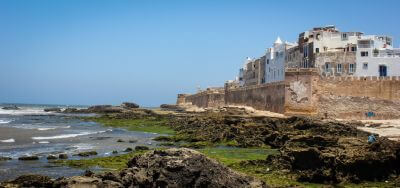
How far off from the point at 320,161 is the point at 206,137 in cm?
1387

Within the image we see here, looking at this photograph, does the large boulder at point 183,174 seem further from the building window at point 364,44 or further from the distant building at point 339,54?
the building window at point 364,44

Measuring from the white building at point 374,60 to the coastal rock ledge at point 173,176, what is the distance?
147 feet

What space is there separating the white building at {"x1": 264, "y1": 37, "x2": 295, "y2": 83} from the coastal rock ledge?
51031 mm

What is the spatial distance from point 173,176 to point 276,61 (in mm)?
56600

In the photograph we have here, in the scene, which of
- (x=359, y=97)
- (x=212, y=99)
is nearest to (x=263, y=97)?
(x=359, y=97)

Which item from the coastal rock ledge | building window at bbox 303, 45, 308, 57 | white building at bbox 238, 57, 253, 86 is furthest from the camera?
white building at bbox 238, 57, 253, 86

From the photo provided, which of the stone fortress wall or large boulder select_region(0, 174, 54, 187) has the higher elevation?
the stone fortress wall

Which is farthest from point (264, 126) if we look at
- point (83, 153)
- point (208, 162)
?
point (208, 162)

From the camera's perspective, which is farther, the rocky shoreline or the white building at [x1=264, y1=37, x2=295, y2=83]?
the white building at [x1=264, y1=37, x2=295, y2=83]

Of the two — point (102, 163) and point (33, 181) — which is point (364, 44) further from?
point (33, 181)

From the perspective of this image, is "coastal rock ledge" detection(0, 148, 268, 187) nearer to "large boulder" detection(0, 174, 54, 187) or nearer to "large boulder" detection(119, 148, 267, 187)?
"large boulder" detection(119, 148, 267, 187)

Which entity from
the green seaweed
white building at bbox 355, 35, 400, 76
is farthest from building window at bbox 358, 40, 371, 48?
the green seaweed

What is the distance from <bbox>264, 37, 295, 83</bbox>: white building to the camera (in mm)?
62456

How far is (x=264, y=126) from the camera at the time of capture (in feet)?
A: 90.9
